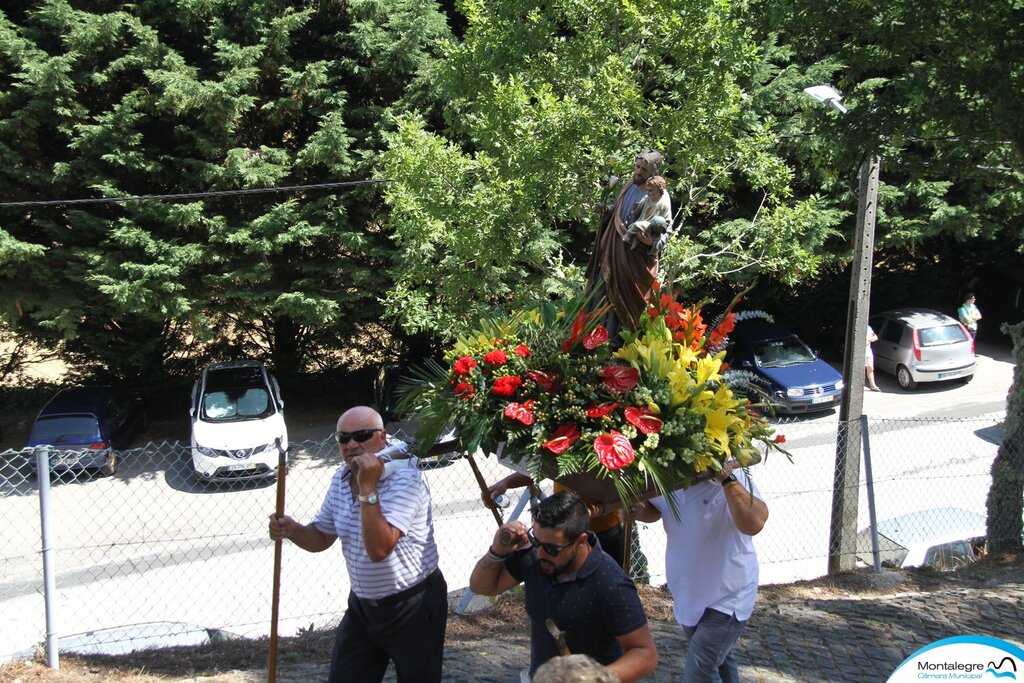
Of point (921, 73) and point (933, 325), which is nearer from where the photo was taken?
point (921, 73)

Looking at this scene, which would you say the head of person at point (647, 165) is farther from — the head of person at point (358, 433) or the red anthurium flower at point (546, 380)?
the head of person at point (358, 433)

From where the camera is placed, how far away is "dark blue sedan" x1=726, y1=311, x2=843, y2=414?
17641 mm

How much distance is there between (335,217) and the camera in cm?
1627

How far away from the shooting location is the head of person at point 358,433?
4074mm

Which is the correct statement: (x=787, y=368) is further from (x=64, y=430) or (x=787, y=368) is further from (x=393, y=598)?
(x=393, y=598)

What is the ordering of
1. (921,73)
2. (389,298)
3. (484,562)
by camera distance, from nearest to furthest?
(484,562) < (921,73) < (389,298)

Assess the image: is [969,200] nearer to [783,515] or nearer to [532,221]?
[783,515]

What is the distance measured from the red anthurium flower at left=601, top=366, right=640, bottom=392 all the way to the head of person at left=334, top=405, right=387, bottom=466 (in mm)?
1057

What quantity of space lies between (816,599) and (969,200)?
15.0 m

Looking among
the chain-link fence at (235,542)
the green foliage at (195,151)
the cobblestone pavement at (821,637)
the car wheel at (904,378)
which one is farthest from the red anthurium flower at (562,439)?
the car wheel at (904,378)

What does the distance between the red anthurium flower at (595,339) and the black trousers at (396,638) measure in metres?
1.29

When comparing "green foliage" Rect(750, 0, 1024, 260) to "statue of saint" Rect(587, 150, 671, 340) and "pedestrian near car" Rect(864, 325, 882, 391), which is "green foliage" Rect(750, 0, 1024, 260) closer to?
"statue of saint" Rect(587, 150, 671, 340)

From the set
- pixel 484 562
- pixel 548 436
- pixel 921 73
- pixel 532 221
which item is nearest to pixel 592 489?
pixel 548 436

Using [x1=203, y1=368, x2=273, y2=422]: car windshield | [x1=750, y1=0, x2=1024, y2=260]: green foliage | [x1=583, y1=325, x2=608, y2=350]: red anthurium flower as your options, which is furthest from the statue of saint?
[x1=203, y1=368, x2=273, y2=422]: car windshield
